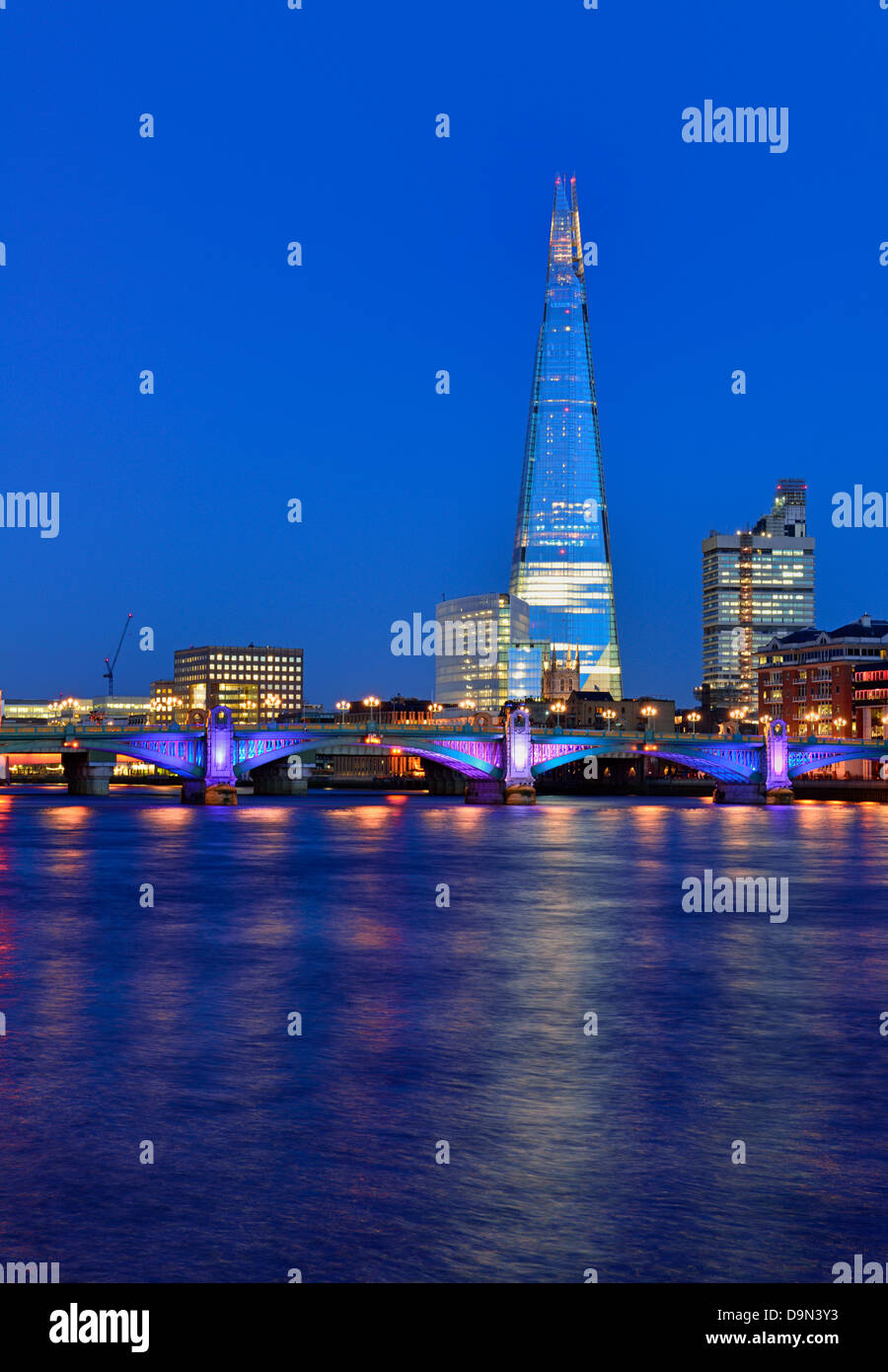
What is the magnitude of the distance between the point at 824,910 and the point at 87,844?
129 ft

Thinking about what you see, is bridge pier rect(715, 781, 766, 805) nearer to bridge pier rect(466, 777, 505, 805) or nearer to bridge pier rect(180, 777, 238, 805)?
bridge pier rect(466, 777, 505, 805)

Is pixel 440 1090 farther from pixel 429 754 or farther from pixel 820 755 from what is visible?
pixel 820 755

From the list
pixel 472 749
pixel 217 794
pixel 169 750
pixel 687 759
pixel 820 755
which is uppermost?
pixel 169 750

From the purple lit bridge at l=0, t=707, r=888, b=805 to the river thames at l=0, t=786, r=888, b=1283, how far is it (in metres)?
78.2

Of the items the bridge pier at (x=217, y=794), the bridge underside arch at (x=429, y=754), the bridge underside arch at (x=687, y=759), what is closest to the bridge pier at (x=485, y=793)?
the bridge underside arch at (x=429, y=754)

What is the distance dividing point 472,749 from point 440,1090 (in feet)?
363

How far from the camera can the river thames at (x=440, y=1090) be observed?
11.0m

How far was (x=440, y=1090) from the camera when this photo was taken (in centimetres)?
1623

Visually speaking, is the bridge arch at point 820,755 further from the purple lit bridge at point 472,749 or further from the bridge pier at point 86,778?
the bridge pier at point 86,778

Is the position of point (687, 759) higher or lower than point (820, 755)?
lower

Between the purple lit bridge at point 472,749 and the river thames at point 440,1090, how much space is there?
78193mm

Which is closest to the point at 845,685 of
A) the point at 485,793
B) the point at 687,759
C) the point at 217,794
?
the point at 687,759

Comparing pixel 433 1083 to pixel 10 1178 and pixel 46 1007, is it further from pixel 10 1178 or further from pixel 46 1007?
pixel 46 1007
